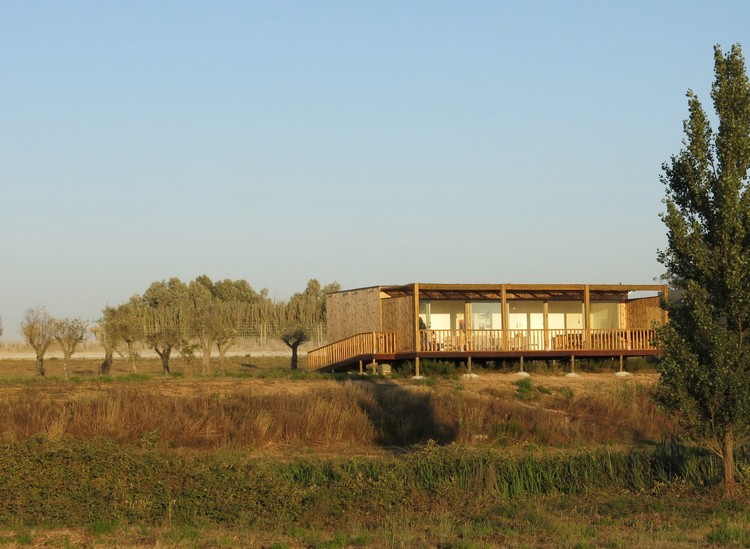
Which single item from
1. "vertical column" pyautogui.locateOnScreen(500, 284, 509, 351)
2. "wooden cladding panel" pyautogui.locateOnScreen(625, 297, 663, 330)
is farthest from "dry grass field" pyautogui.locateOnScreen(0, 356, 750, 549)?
"wooden cladding panel" pyautogui.locateOnScreen(625, 297, 663, 330)

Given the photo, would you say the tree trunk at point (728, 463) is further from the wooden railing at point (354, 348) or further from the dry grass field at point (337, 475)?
the wooden railing at point (354, 348)

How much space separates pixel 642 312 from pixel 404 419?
15.6 metres

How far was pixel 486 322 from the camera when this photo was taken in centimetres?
3850

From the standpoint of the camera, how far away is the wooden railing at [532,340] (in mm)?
35750

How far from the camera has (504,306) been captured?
3609 cm

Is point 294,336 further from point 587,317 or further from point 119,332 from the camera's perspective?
point 587,317

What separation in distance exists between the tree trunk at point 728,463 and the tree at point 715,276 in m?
0.02

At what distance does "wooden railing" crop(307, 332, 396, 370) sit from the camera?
36062mm

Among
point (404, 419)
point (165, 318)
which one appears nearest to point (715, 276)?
point (404, 419)

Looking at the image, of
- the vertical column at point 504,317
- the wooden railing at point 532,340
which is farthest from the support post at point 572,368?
the vertical column at point 504,317

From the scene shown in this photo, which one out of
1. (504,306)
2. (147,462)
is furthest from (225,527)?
(504,306)

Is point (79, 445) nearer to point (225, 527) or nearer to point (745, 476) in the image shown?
point (225, 527)

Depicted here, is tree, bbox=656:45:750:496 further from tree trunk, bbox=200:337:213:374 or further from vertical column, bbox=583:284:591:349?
tree trunk, bbox=200:337:213:374

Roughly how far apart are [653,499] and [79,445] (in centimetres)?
942
